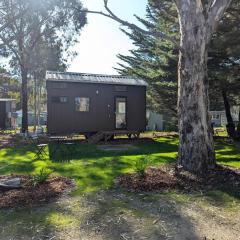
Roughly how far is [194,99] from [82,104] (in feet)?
33.1

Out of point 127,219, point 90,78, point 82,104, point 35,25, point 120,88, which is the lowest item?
point 127,219

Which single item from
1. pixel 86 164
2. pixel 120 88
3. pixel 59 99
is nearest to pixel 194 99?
pixel 86 164

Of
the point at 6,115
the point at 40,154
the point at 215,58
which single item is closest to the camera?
the point at 40,154

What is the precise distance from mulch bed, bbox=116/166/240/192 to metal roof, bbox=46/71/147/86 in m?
9.77

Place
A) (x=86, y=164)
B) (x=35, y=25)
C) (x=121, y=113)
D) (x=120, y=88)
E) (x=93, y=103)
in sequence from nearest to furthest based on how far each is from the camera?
(x=86, y=164) < (x=93, y=103) < (x=120, y=88) < (x=121, y=113) < (x=35, y=25)

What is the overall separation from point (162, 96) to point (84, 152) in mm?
9182

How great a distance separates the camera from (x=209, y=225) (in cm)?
516

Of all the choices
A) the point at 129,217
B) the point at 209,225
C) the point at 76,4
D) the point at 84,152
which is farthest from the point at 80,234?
the point at 76,4

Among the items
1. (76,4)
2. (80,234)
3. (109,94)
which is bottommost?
(80,234)

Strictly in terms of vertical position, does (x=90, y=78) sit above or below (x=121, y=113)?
above

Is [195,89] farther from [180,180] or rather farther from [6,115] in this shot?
[6,115]

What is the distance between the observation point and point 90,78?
18094 mm

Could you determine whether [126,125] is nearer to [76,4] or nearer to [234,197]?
[76,4]

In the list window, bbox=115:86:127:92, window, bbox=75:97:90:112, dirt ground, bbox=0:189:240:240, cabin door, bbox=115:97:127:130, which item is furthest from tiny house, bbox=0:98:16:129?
dirt ground, bbox=0:189:240:240
